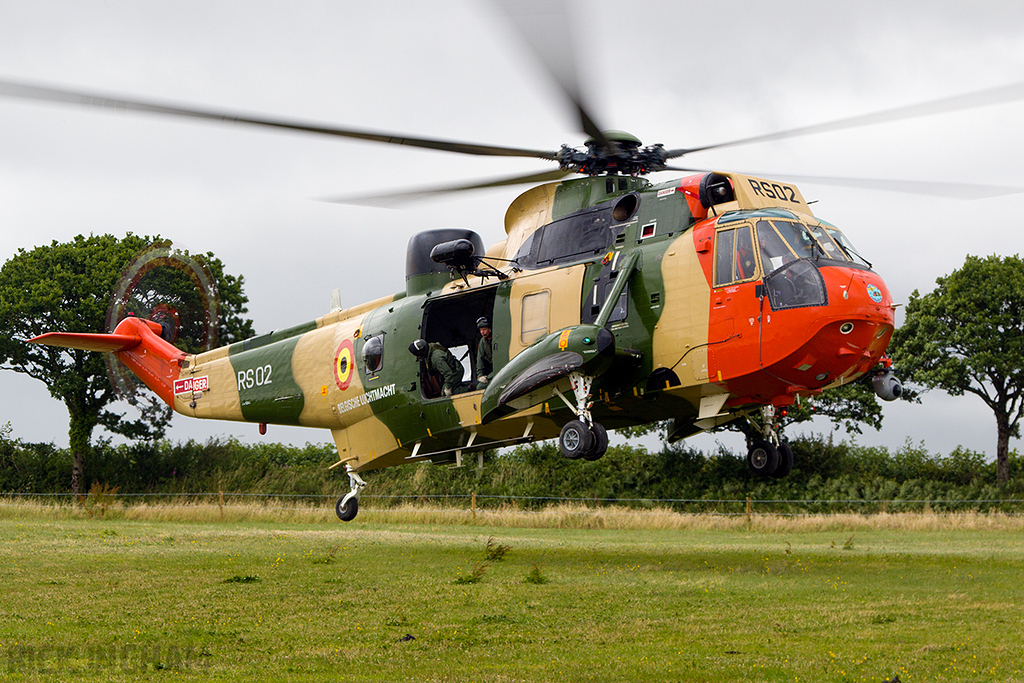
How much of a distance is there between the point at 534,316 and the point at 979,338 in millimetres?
28572

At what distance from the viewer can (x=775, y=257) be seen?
13.3m

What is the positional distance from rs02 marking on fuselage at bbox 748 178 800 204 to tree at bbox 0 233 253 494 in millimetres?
34028

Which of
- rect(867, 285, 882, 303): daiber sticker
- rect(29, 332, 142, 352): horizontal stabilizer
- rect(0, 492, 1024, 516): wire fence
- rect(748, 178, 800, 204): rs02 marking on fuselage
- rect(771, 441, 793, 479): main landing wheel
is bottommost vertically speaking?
rect(0, 492, 1024, 516): wire fence

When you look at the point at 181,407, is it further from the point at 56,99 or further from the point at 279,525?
the point at 56,99

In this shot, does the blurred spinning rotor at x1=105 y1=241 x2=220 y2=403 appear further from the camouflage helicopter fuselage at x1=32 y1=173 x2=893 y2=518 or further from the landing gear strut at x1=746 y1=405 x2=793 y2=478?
the landing gear strut at x1=746 y1=405 x2=793 y2=478

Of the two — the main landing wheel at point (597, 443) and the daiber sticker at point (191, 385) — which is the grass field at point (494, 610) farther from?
the daiber sticker at point (191, 385)

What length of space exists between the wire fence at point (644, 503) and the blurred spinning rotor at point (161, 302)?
8.53 m

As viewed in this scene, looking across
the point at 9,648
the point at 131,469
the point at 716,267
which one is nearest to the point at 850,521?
the point at 716,267

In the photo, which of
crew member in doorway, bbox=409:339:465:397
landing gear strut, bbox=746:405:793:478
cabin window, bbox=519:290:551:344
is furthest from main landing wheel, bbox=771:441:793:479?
crew member in doorway, bbox=409:339:465:397

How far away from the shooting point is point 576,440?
46.3ft

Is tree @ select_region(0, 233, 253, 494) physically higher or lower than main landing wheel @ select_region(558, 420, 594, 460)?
higher

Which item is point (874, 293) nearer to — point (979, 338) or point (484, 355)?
point (484, 355)

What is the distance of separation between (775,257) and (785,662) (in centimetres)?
559

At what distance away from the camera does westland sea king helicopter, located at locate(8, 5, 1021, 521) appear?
13.2 metres
